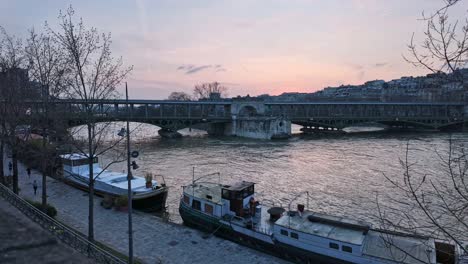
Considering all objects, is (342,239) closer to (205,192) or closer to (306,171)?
(205,192)

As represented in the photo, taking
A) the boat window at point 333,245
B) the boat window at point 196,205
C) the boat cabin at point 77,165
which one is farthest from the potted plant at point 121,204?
the boat window at point 333,245

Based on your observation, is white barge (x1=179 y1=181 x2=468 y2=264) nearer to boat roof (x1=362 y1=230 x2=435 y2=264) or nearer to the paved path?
boat roof (x1=362 y1=230 x2=435 y2=264)

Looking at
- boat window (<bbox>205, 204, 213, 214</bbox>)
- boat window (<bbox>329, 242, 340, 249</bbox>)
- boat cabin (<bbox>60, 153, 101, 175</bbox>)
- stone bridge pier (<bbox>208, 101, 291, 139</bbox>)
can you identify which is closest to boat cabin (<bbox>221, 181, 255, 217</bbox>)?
boat window (<bbox>205, 204, 213, 214</bbox>)

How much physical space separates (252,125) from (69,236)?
72.0 m

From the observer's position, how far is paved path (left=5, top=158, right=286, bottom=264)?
15.8m

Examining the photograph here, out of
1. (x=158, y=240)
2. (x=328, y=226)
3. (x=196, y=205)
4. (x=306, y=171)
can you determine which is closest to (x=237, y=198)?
(x=196, y=205)

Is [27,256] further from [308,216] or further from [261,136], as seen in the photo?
[261,136]

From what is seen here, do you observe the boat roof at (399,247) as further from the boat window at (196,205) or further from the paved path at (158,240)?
the boat window at (196,205)

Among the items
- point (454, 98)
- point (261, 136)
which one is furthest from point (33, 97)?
point (261, 136)

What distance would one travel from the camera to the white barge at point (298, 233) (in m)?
14.0

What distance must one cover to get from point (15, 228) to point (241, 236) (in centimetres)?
1055

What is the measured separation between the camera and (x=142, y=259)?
15094mm

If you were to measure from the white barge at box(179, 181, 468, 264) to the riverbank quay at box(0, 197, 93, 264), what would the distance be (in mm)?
9148

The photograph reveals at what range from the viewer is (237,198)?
63.9 feet
